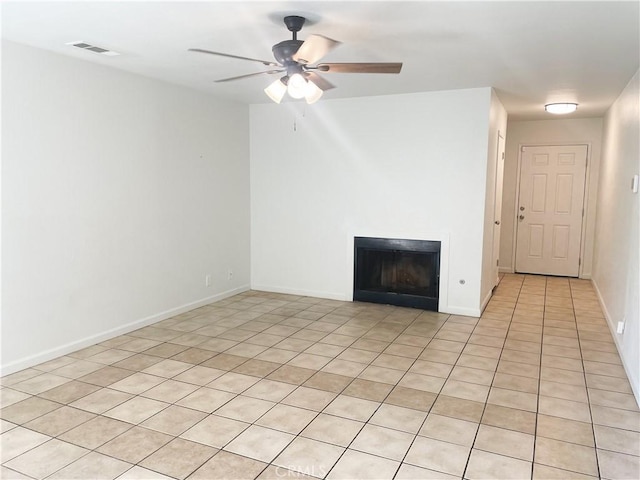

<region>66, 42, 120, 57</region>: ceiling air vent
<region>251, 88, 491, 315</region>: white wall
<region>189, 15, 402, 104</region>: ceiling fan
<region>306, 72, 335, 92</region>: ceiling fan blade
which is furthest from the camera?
<region>251, 88, 491, 315</region>: white wall

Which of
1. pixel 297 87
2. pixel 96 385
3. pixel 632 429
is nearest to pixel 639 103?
pixel 632 429

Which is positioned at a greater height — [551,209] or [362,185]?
[362,185]

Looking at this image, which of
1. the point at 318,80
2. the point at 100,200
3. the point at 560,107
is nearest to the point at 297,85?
the point at 318,80

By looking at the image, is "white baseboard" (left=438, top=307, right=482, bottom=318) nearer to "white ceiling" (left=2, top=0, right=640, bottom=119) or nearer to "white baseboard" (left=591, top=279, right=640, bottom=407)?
"white baseboard" (left=591, top=279, right=640, bottom=407)


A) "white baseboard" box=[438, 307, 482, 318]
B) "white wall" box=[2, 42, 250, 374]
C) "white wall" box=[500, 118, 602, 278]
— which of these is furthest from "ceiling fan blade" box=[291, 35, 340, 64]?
"white wall" box=[500, 118, 602, 278]

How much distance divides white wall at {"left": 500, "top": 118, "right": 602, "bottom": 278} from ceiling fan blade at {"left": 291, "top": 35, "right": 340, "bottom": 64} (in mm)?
5559

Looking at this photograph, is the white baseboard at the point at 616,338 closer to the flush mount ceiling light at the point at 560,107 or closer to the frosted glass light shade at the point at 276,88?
the flush mount ceiling light at the point at 560,107

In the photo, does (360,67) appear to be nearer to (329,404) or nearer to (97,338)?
(329,404)

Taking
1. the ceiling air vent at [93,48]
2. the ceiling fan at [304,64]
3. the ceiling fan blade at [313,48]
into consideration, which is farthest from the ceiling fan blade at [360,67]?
the ceiling air vent at [93,48]

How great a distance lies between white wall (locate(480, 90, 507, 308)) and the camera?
16.0 feet

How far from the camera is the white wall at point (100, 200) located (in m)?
3.34

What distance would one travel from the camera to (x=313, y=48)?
2.56 meters

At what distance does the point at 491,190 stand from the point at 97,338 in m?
4.25

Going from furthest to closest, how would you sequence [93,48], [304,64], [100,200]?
[100,200], [93,48], [304,64]
